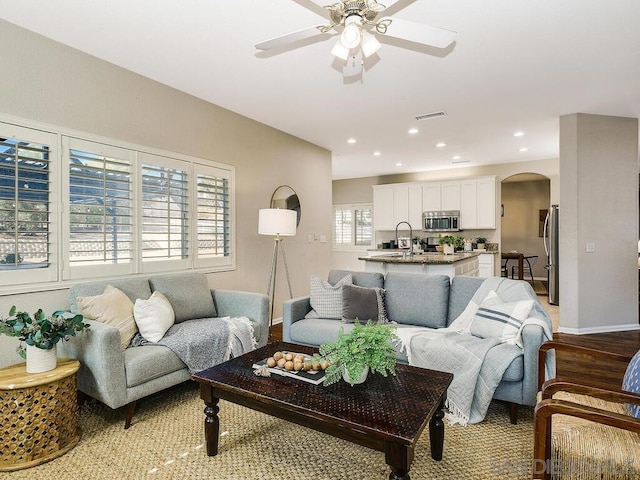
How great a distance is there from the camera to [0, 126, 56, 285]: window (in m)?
2.40

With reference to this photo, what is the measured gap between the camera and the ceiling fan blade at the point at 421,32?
6.05 feet

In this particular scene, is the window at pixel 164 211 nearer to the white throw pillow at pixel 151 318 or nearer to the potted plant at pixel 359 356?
the white throw pillow at pixel 151 318

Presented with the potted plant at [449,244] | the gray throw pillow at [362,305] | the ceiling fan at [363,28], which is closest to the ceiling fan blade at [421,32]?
the ceiling fan at [363,28]

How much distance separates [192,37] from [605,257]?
5.23 m

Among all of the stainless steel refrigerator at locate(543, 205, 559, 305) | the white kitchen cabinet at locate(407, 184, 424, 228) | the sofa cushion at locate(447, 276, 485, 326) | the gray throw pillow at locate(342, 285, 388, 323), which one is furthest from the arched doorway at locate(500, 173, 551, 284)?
the gray throw pillow at locate(342, 285, 388, 323)

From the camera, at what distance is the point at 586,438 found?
62.7 inches

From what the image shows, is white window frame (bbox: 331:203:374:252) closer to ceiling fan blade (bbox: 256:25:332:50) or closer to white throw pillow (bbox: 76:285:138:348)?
white throw pillow (bbox: 76:285:138:348)

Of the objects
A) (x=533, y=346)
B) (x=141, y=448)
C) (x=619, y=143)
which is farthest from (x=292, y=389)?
(x=619, y=143)

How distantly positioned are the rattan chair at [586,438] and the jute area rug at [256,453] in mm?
335

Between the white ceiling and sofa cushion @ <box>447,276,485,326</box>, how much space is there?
6.08 ft

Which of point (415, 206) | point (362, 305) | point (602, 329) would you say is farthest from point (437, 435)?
point (415, 206)

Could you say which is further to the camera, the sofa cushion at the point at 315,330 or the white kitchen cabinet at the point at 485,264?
the white kitchen cabinet at the point at 485,264

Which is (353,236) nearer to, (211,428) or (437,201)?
(437,201)

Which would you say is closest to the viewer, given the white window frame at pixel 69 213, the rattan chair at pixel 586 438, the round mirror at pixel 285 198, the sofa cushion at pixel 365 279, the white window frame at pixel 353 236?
the rattan chair at pixel 586 438
